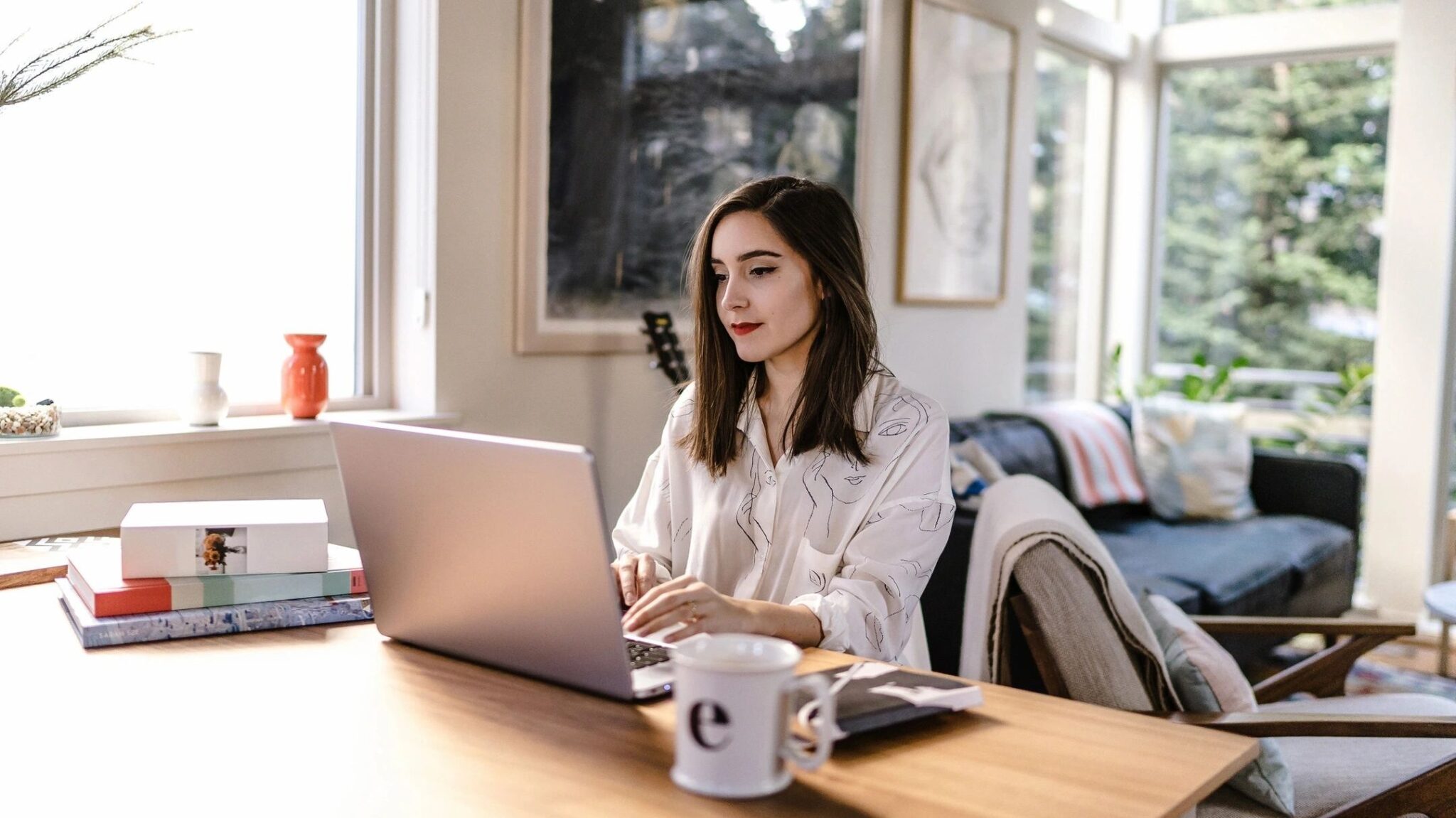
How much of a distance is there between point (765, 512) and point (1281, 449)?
3810 millimetres

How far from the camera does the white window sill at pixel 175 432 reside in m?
2.01

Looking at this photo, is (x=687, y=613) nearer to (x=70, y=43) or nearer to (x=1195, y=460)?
(x=70, y=43)

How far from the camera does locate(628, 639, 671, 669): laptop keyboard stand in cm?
121

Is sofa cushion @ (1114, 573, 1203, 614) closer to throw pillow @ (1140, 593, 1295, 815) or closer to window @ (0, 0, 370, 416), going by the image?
throw pillow @ (1140, 593, 1295, 815)

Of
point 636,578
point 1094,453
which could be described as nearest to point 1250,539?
point 1094,453

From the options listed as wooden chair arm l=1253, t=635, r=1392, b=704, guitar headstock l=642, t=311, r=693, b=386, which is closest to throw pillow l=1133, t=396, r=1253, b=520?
wooden chair arm l=1253, t=635, r=1392, b=704

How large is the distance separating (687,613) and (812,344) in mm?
594

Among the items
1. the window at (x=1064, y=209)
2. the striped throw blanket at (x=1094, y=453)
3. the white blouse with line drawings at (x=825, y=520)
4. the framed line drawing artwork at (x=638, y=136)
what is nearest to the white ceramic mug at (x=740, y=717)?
the white blouse with line drawings at (x=825, y=520)

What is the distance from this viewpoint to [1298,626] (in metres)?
2.36

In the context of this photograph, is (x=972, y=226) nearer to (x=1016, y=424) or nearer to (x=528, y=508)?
(x=1016, y=424)

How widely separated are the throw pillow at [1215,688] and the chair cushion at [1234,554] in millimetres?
1441

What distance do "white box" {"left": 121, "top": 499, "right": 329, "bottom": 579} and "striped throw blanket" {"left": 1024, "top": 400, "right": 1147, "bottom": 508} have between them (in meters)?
3.35

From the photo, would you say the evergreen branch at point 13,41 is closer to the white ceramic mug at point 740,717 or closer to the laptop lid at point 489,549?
the laptop lid at point 489,549

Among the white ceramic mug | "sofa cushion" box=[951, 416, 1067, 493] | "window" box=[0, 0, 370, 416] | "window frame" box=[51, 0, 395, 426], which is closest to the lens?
the white ceramic mug
